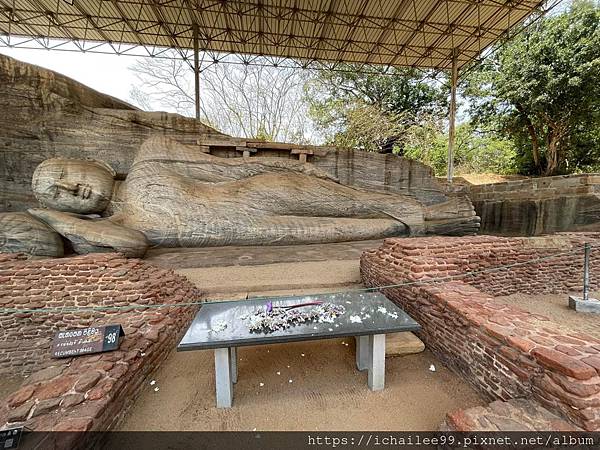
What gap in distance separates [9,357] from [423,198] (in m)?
7.71

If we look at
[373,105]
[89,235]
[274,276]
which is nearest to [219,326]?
[274,276]

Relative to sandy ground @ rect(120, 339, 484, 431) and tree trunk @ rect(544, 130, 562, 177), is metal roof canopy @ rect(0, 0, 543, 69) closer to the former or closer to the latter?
tree trunk @ rect(544, 130, 562, 177)

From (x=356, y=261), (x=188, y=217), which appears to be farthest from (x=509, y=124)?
(x=188, y=217)

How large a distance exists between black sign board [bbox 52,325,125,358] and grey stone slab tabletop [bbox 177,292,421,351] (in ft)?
2.01

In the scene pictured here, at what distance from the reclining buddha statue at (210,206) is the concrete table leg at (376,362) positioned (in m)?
3.03

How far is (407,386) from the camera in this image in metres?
1.88

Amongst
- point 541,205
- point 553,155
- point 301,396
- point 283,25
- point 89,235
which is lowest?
point 301,396

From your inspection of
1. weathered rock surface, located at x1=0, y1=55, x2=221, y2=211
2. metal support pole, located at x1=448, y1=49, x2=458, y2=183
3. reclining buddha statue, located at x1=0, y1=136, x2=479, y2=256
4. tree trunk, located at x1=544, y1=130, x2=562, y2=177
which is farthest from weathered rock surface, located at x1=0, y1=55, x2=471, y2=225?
tree trunk, located at x1=544, y1=130, x2=562, y2=177

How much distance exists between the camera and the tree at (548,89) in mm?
8367

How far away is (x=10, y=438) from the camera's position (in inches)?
47.2

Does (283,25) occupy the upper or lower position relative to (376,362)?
upper

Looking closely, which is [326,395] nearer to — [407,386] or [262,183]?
[407,386]

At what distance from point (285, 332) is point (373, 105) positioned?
12.7m

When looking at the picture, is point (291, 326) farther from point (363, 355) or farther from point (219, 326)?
point (363, 355)
